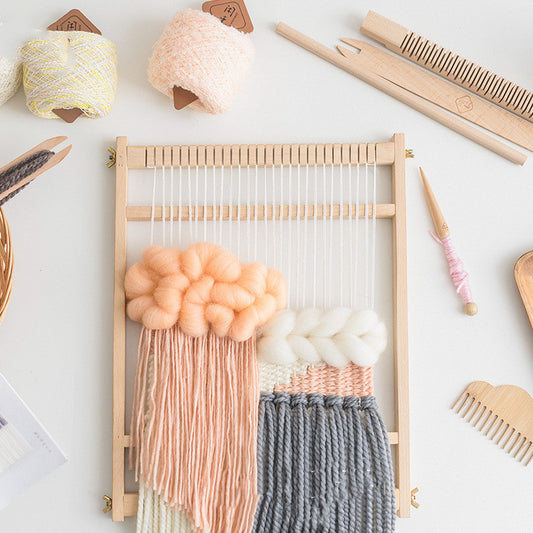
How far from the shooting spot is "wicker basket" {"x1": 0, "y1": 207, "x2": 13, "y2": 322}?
110 centimetres

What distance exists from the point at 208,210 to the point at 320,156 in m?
0.25

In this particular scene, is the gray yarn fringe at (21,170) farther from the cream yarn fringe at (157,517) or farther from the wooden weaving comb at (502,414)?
the wooden weaving comb at (502,414)

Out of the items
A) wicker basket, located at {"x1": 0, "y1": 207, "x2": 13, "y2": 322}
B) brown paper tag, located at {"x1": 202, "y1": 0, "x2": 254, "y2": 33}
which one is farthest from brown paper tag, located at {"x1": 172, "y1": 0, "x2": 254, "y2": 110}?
wicker basket, located at {"x1": 0, "y1": 207, "x2": 13, "y2": 322}

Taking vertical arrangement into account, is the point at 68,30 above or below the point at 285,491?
above

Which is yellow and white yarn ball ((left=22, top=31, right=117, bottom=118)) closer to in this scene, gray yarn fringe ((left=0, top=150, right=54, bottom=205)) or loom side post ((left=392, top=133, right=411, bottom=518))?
gray yarn fringe ((left=0, top=150, right=54, bottom=205))

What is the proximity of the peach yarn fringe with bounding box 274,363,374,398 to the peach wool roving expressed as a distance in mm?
80

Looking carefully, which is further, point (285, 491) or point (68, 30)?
point (68, 30)

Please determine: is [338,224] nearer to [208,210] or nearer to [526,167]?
[208,210]

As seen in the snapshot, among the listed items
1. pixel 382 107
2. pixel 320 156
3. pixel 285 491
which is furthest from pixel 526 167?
pixel 285 491

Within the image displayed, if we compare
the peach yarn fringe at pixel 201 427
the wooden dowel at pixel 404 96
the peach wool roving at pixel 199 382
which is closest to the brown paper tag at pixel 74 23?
the wooden dowel at pixel 404 96

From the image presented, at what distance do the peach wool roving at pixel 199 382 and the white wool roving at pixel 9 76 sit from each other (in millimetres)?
441

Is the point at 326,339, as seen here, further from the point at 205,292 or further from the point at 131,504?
the point at 131,504

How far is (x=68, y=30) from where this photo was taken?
1200 mm

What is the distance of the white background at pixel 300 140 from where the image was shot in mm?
1129
